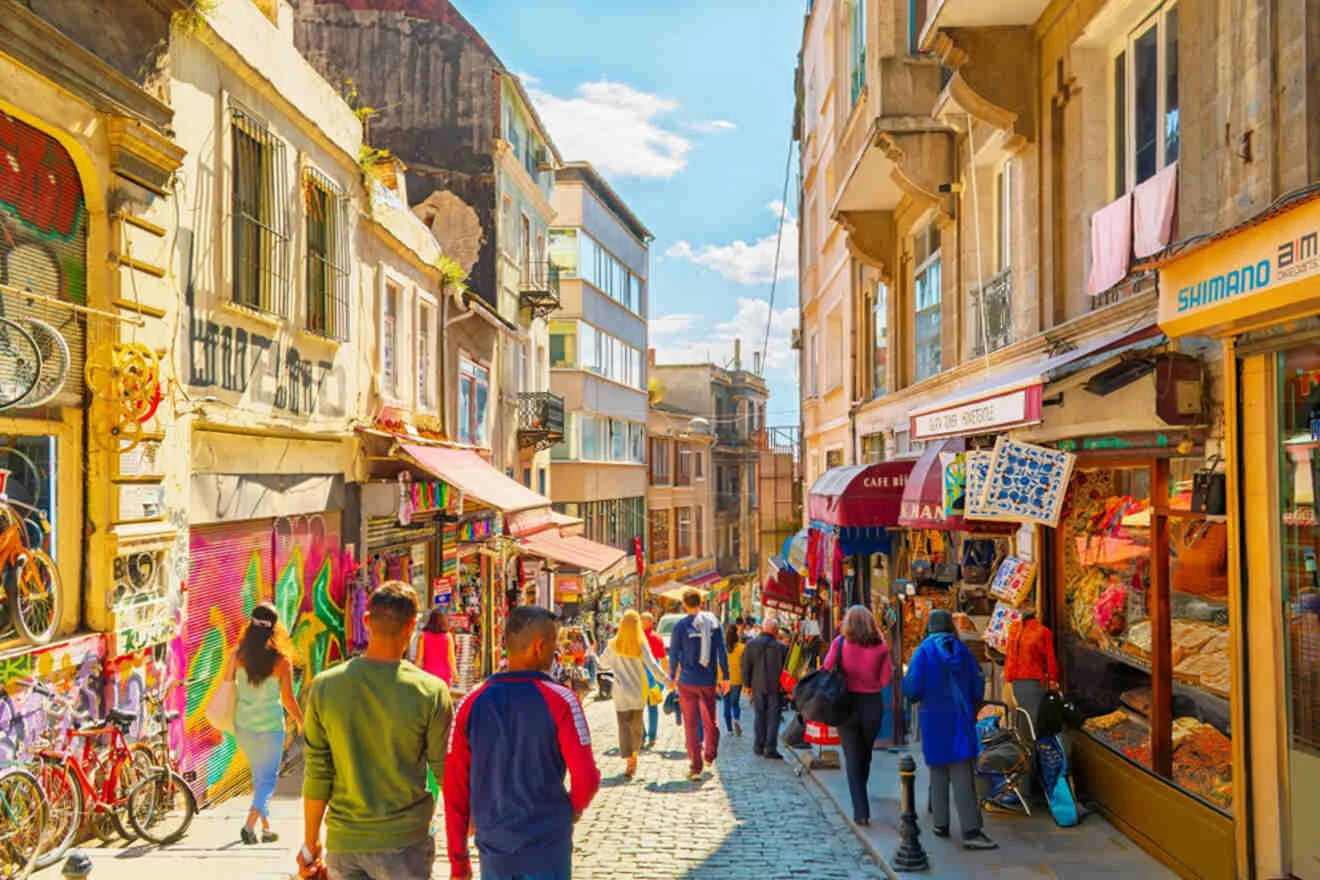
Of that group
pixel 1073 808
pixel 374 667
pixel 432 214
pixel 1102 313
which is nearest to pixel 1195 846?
pixel 1073 808

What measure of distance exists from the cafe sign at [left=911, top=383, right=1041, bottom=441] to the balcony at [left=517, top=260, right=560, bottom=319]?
57.3ft

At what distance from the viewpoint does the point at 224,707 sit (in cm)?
724

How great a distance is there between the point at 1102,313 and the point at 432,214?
18.5 metres

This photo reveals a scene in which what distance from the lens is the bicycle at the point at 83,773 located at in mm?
6699

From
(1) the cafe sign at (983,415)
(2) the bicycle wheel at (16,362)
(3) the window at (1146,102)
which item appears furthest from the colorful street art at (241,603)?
(3) the window at (1146,102)

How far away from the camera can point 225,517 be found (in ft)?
32.8

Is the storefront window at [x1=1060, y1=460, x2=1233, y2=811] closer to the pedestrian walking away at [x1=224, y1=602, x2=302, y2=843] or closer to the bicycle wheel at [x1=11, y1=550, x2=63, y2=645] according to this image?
the pedestrian walking away at [x1=224, y1=602, x2=302, y2=843]

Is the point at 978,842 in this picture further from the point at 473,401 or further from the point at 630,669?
the point at 473,401

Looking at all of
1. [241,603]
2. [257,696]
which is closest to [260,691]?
[257,696]

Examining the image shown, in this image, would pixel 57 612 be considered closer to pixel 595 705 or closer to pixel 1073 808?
pixel 1073 808

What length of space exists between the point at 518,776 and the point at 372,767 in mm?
589

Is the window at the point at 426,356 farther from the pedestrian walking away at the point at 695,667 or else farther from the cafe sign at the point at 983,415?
the cafe sign at the point at 983,415

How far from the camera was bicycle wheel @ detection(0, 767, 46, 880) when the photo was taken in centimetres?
613

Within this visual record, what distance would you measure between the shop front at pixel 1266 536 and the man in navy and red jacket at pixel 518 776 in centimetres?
376
